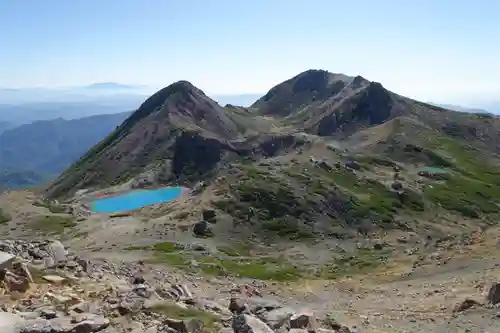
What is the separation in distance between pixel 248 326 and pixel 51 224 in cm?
15608

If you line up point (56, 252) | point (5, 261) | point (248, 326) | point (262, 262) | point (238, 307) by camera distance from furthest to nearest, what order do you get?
point (262, 262) < point (56, 252) < point (238, 307) < point (5, 261) < point (248, 326)

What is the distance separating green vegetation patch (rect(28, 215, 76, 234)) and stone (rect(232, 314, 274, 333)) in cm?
14053

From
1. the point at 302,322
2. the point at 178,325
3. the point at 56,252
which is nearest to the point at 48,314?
the point at 178,325

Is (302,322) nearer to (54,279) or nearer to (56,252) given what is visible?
(54,279)

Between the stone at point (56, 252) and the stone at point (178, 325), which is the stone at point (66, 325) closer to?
the stone at point (178, 325)

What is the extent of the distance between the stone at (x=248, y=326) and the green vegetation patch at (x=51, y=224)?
140529 millimetres

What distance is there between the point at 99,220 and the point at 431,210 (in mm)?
115694

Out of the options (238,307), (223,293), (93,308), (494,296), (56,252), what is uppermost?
(93,308)

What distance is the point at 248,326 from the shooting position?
27.8 metres

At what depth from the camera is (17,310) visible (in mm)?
27688

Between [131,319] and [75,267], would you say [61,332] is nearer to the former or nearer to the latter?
[131,319]

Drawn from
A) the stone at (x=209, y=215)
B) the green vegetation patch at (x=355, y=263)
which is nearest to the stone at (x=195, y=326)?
the green vegetation patch at (x=355, y=263)

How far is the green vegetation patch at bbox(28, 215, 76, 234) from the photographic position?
162 m

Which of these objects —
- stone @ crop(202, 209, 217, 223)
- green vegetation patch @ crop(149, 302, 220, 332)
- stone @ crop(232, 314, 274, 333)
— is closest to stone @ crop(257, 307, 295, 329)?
green vegetation patch @ crop(149, 302, 220, 332)
